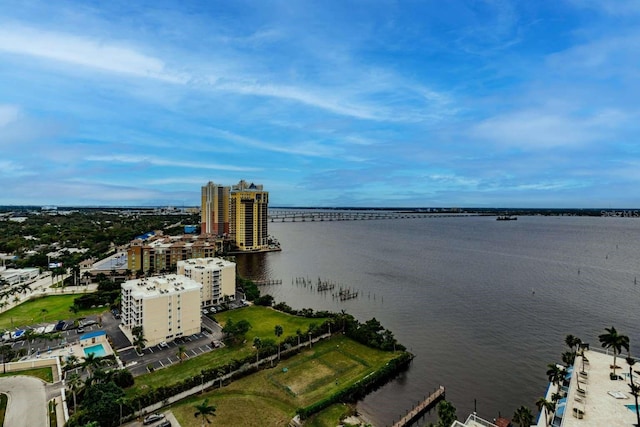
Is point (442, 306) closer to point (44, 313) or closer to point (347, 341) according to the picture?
point (347, 341)

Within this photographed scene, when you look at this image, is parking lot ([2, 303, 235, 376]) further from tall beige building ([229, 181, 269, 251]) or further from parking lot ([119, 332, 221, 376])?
tall beige building ([229, 181, 269, 251])

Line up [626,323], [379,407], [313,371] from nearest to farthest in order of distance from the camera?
[379,407] → [313,371] → [626,323]

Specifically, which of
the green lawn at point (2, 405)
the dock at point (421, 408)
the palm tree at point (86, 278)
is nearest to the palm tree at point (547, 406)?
the dock at point (421, 408)

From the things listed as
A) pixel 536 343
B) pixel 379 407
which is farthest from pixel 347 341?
pixel 536 343

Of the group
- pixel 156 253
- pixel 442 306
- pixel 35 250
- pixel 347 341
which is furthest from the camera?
pixel 35 250

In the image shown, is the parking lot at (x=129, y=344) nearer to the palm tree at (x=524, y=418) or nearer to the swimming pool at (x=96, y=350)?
the swimming pool at (x=96, y=350)

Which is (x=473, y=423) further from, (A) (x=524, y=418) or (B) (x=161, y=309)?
(B) (x=161, y=309)

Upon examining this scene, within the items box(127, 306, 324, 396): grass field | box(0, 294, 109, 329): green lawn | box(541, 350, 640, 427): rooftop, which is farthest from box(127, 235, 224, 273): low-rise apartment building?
box(541, 350, 640, 427): rooftop
